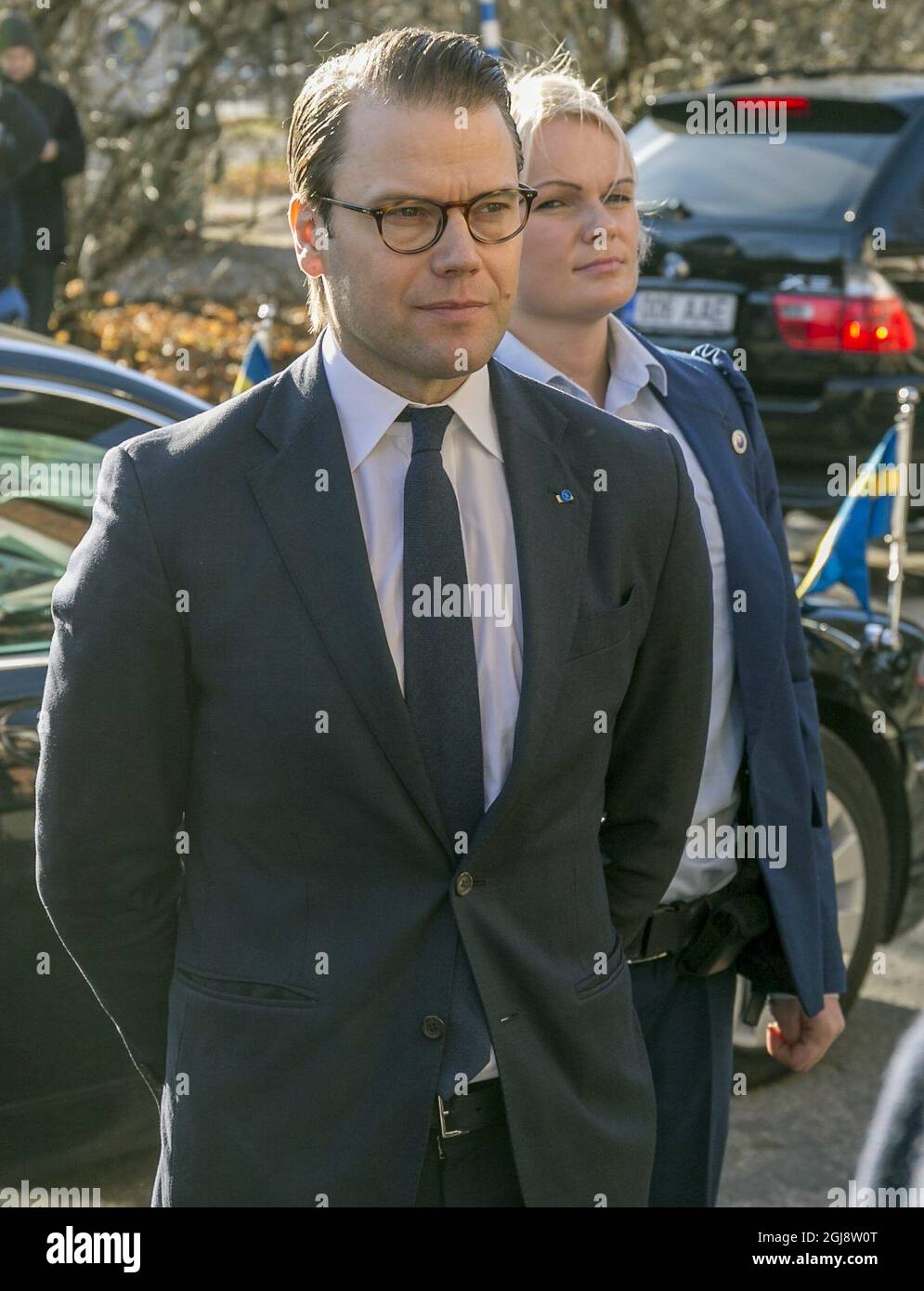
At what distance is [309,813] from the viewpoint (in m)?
1.96

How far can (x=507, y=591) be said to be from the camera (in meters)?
2.07

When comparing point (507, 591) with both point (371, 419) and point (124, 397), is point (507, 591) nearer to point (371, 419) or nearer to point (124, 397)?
point (371, 419)

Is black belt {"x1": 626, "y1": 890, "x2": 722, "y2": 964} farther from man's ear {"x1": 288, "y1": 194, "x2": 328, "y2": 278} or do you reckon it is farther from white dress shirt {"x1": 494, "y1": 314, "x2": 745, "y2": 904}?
man's ear {"x1": 288, "y1": 194, "x2": 328, "y2": 278}

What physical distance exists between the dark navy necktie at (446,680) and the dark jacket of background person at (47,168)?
7970 mm

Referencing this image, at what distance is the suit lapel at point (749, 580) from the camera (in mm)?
2701

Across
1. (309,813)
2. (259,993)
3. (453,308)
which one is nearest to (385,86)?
(453,308)

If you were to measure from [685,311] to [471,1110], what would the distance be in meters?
6.01

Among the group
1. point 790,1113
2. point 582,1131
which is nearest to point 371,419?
point 582,1131

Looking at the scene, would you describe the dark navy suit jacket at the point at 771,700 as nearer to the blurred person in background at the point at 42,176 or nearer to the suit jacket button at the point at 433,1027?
the suit jacket button at the point at 433,1027

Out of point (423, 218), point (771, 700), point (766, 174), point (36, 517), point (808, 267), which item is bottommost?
point (771, 700)

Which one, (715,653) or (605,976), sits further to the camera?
(715,653)

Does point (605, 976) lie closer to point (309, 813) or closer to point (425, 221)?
point (309, 813)

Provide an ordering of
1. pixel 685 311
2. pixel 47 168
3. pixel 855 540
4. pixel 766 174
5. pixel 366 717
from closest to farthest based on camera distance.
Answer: pixel 366 717, pixel 855 540, pixel 685 311, pixel 766 174, pixel 47 168

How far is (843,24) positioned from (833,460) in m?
8.97
